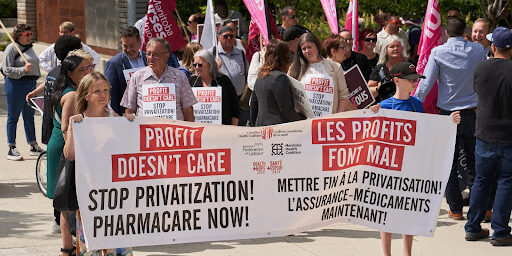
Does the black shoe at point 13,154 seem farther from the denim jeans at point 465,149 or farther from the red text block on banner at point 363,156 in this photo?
the red text block on banner at point 363,156

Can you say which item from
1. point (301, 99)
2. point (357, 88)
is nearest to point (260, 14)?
point (357, 88)

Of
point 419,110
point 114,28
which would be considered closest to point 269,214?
point 419,110

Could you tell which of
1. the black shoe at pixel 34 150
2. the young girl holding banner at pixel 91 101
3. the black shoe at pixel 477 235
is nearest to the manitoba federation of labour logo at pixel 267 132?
the young girl holding banner at pixel 91 101

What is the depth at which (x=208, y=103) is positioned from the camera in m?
9.23

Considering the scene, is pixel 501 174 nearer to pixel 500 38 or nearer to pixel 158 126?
pixel 500 38

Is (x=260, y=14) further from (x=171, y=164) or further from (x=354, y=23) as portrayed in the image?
(x=171, y=164)

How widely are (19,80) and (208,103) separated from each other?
4.32 meters

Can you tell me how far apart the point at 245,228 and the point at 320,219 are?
0.60m

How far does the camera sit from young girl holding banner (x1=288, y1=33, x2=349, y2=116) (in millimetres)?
9000

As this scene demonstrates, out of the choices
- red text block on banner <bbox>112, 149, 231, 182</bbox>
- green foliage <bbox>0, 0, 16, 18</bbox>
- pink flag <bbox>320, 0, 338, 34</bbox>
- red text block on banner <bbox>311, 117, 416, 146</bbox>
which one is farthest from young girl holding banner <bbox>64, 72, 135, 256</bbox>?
green foliage <bbox>0, 0, 16, 18</bbox>

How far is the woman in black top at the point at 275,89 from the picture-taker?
8.26m

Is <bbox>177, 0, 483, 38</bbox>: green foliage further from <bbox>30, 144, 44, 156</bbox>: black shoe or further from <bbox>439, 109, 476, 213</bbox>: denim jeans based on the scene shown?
<bbox>439, 109, 476, 213</bbox>: denim jeans

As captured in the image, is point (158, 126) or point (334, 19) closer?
point (158, 126)

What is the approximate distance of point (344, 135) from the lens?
7094 millimetres
